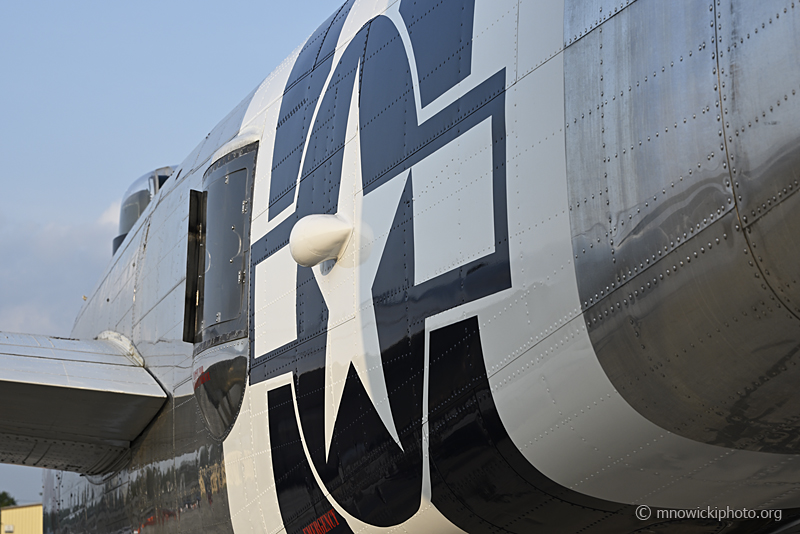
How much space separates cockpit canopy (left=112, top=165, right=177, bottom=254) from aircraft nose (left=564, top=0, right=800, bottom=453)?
10544mm

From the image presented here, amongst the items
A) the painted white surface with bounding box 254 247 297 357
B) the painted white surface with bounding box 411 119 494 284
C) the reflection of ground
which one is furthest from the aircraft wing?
the painted white surface with bounding box 411 119 494 284

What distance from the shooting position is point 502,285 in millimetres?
3629

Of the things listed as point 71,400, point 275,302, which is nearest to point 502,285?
point 275,302

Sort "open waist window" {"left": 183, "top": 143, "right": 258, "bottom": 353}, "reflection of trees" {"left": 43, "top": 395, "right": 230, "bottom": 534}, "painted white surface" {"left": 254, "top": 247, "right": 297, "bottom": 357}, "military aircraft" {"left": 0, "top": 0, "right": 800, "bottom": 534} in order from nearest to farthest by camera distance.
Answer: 1. "military aircraft" {"left": 0, "top": 0, "right": 800, "bottom": 534}
2. "painted white surface" {"left": 254, "top": 247, "right": 297, "bottom": 357}
3. "open waist window" {"left": 183, "top": 143, "right": 258, "bottom": 353}
4. "reflection of trees" {"left": 43, "top": 395, "right": 230, "bottom": 534}

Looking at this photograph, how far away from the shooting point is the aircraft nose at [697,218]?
257 centimetres

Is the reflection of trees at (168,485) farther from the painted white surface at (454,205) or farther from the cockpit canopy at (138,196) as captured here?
the cockpit canopy at (138,196)

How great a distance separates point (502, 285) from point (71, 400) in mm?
4691

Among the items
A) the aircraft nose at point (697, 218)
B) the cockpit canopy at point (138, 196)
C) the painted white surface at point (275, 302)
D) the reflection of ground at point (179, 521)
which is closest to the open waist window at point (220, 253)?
the painted white surface at point (275, 302)

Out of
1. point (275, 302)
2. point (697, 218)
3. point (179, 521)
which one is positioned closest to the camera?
point (697, 218)

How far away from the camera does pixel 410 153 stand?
4.43m

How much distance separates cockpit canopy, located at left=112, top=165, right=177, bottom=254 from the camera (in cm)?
1281

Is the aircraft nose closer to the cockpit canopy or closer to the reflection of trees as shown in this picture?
the reflection of trees

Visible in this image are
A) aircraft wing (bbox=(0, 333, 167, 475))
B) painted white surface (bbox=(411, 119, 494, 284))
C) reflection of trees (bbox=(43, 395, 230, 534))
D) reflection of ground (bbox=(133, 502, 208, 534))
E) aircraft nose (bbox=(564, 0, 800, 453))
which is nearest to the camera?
aircraft nose (bbox=(564, 0, 800, 453))

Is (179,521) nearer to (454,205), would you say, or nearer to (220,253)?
(220,253)
